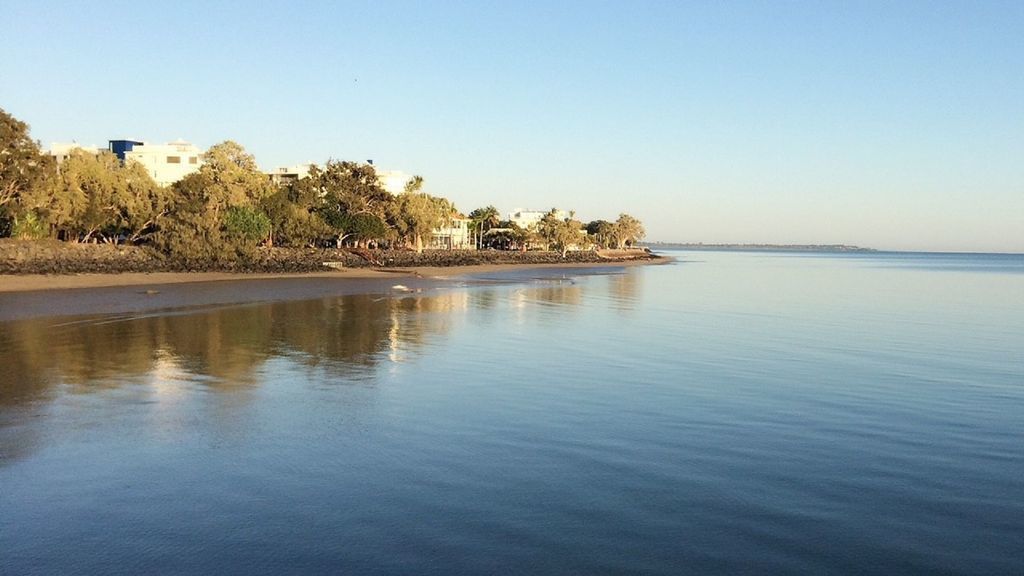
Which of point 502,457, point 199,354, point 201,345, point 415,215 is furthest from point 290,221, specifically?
point 502,457

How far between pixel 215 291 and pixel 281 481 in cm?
4104

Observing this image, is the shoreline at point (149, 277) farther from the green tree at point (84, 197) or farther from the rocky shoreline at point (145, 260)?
the green tree at point (84, 197)

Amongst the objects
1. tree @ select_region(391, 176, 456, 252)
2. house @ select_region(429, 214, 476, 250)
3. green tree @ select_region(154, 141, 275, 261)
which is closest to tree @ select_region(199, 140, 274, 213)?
green tree @ select_region(154, 141, 275, 261)

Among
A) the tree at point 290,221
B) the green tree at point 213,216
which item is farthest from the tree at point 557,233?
the green tree at point 213,216

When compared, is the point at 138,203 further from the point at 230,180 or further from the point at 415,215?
the point at 415,215

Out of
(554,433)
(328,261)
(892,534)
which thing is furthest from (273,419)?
(328,261)

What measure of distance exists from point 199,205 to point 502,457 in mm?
68745

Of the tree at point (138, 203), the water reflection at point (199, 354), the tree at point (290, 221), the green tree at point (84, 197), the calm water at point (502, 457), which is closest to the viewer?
the calm water at point (502, 457)

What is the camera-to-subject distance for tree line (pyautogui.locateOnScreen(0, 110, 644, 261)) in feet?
194

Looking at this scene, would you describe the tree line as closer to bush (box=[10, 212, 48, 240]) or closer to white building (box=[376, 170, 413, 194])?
bush (box=[10, 212, 48, 240])

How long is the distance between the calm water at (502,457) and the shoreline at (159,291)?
35.7 ft

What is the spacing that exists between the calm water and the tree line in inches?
1649

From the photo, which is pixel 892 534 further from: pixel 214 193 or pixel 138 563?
pixel 214 193

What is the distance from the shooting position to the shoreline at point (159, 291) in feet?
113
